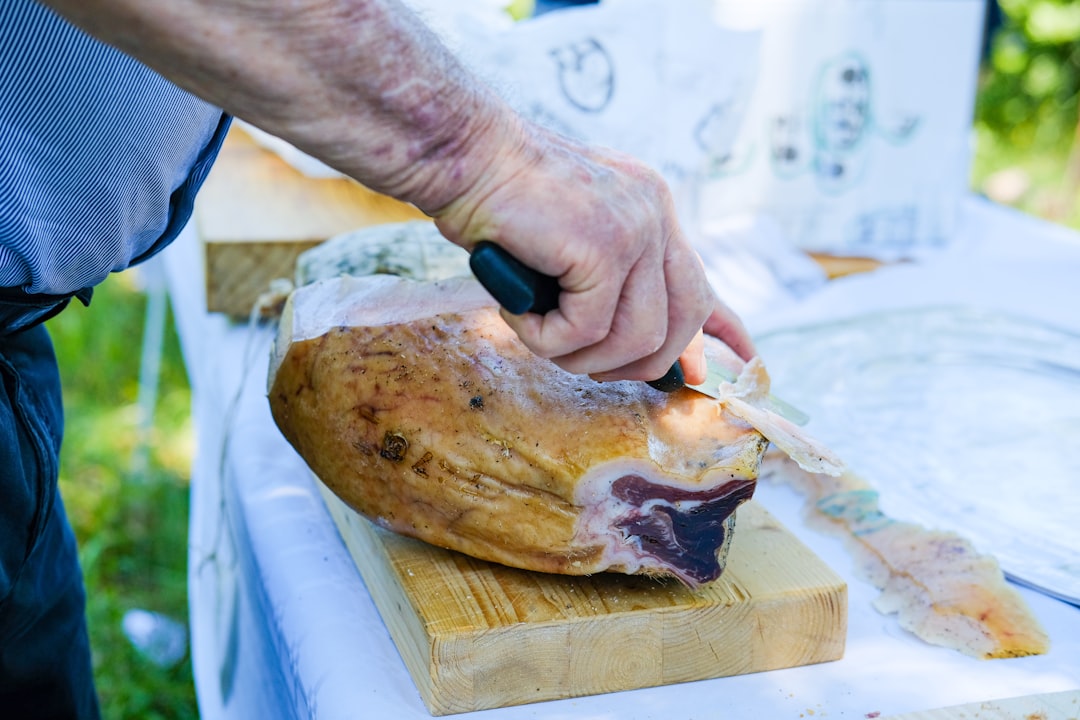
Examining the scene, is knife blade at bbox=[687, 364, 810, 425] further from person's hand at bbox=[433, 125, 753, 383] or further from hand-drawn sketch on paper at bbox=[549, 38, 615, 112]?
hand-drawn sketch on paper at bbox=[549, 38, 615, 112]

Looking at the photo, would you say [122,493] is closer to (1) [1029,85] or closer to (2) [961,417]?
(2) [961,417]

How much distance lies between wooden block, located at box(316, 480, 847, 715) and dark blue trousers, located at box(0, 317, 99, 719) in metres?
0.45

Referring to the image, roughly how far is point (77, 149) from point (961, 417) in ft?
4.62

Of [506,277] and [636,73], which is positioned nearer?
[506,277]

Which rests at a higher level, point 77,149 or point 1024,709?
point 77,149

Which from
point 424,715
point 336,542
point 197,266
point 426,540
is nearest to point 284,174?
point 197,266

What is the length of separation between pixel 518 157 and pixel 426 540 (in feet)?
1.61

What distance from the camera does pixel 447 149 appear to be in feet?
2.71

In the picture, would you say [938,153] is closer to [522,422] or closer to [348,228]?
[348,228]

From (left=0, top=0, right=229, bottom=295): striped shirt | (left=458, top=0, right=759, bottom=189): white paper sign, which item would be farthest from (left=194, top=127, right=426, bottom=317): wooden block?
(left=0, top=0, right=229, bottom=295): striped shirt

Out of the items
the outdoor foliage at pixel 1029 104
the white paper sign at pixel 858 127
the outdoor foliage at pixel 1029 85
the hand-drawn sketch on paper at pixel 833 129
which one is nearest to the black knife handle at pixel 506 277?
the white paper sign at pixel 858 127

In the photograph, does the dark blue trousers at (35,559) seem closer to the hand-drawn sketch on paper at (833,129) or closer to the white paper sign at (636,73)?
the white paper sign at (636,73)

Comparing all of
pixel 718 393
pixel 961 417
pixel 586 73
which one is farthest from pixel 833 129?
pixel 718 393

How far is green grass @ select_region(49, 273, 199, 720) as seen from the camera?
8.24ft
